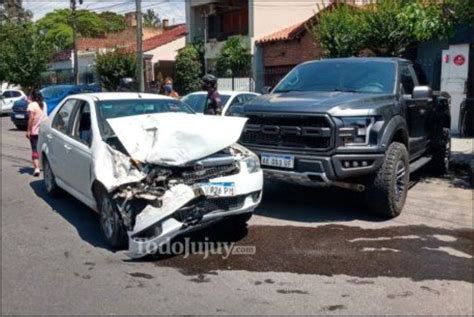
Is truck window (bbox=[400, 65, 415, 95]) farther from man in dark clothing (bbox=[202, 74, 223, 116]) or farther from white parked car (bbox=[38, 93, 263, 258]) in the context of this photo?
man in dark clothing (bbox=[202, 74, 223, 116])

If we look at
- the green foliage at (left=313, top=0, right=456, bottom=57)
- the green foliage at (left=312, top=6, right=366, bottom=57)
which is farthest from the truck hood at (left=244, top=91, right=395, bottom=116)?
the green foliage at (left=312, top=6, right=366, bottom=57)

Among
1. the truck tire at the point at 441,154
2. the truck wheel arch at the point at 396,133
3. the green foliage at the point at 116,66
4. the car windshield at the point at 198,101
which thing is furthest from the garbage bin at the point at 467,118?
the green foliage at the point at 116,66

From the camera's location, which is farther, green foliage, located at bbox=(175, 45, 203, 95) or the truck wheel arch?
green foliage, located at bbox=(175, 45, 203, 95)

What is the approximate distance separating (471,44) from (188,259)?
37.8ft

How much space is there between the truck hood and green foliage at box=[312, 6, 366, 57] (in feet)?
29.4

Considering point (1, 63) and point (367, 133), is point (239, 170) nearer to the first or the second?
point (367, 133)

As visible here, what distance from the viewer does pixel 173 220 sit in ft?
17.0

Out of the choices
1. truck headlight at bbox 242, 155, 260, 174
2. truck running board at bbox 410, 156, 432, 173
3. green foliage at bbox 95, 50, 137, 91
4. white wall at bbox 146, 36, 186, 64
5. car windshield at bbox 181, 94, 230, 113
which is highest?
white wall at bbox 146, 36, 186, 64

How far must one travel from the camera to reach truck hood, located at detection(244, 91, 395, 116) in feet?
21.3

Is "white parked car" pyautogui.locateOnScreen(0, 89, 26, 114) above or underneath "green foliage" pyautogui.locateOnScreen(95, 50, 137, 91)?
underneath

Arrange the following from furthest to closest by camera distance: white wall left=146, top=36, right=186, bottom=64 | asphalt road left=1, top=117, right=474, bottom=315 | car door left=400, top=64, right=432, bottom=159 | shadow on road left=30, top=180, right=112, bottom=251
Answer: white wall left=146, top=36, right=186, bottom=64, car door left=400, top=64, right=432, bottom=159, shadow on road left=30, top=180, right=112, bottom=251, asphalt road left=1, top=117, right=474, bottom=315

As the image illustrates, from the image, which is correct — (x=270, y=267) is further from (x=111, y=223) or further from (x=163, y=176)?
(x=111, y=223)

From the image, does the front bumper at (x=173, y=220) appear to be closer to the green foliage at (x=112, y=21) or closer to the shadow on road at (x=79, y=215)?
the shadow on road at (x=79, y=215)

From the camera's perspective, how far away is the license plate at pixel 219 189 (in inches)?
211
